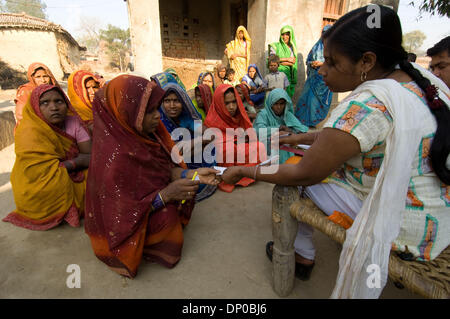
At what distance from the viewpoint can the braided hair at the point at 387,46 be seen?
1134 millimetres

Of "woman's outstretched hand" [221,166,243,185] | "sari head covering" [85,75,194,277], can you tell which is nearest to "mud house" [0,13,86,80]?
"sari head covering" [85,75,194,277]

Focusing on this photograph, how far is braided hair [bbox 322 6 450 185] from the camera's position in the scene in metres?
1.13

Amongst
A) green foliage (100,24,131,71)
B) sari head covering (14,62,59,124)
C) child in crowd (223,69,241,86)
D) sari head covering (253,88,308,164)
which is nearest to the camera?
sari head covering (14,62,59,124)

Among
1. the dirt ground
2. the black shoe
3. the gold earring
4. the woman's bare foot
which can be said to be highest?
the gold earring

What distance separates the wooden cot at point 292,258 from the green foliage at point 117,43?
3907 centimetres

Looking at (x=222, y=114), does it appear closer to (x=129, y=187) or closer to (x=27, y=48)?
(x=129, y=187)

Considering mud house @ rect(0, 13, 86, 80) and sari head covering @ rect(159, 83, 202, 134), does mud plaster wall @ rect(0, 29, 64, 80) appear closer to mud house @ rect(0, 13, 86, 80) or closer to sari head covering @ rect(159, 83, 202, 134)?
mud house @ rect(0, 13, 86, 80)

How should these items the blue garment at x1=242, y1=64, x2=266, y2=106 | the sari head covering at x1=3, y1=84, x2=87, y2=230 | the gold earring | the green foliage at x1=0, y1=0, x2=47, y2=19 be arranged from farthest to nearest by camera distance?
the green foliage at x1=0, y1=0, x2=47, y2=19, the blue garment at x1=242, y1=64, x2=266, y2=106, the sari head covering at x1=3, y1=84, x2=87, y2=230, the gold earring

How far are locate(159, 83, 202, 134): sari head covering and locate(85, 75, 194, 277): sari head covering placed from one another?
1.51 m

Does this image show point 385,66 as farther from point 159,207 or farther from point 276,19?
point 276,19

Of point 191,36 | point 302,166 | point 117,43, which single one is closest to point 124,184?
point 302,166

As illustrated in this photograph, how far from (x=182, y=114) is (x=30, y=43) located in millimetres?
20440

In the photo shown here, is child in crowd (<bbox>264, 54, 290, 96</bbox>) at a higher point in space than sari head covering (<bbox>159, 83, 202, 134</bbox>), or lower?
higher

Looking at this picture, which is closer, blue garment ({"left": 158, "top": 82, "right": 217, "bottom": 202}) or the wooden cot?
the wooden cot
